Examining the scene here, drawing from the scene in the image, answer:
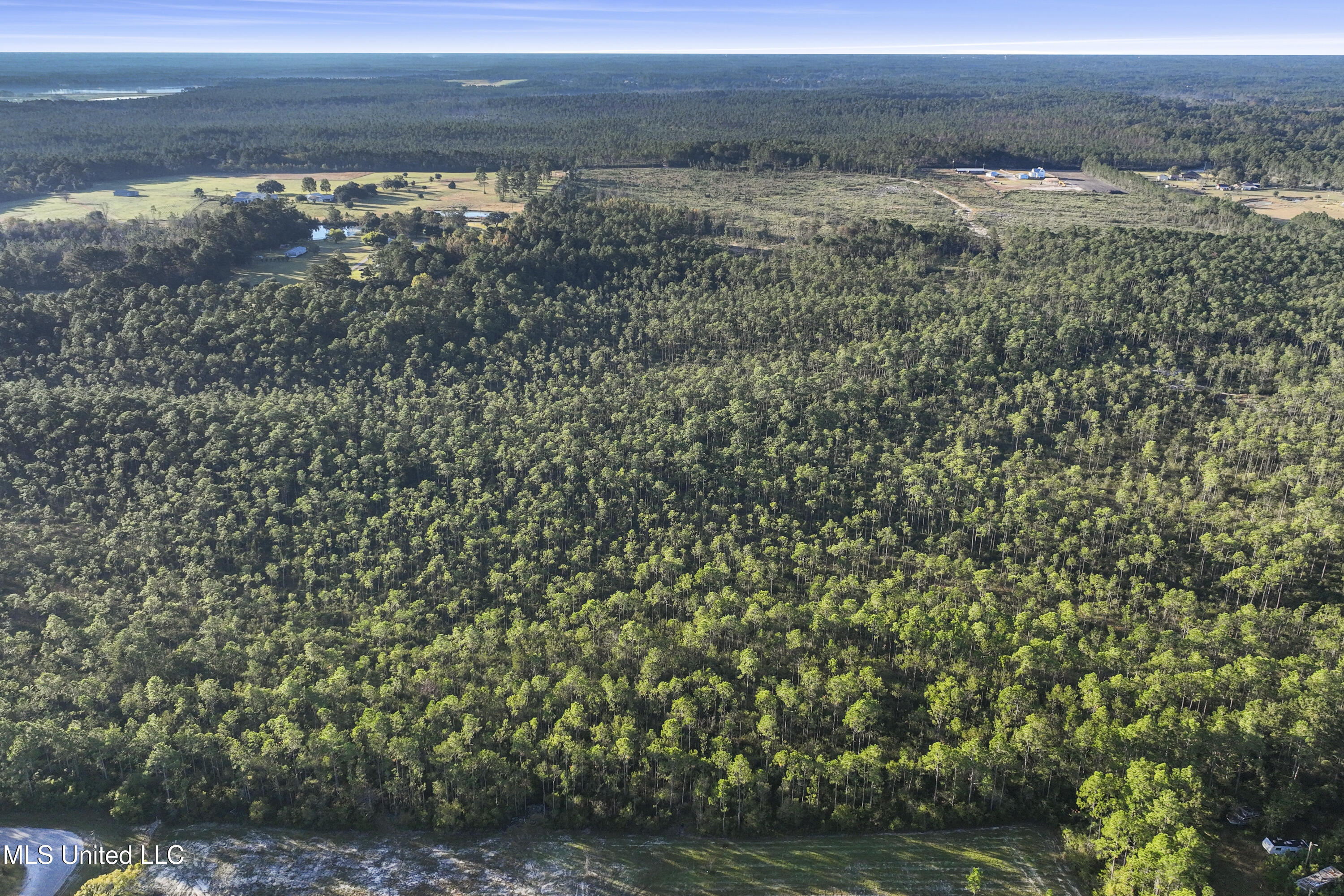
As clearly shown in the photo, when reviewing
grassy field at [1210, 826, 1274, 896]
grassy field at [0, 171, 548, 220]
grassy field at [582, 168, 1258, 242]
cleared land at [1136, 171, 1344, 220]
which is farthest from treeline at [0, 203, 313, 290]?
cleared land at [1136, 171, 1344, 220]

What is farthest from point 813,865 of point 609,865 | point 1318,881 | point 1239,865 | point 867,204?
point 867,204

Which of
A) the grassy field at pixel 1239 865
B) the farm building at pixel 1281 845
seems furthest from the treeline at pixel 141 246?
the farm building at pixel 1281 845

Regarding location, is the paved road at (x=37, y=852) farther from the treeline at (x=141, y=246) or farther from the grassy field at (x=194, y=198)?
the grassy field at (x=194, y=198)

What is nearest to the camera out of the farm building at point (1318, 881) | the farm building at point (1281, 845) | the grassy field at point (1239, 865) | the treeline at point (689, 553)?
the farm building at point (1318, 881)

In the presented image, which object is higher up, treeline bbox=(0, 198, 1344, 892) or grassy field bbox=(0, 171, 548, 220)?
grassy field bbox=(0, 171, 548, 220)

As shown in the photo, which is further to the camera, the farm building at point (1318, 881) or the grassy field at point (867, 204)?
the grassy field at point (867, 204)

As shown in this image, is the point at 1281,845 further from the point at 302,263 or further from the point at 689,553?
the point at 302,263

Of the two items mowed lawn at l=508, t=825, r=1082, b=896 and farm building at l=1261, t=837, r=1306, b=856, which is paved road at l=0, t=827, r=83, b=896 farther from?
farm building at l=1261, t=837, r=1306, b=856
